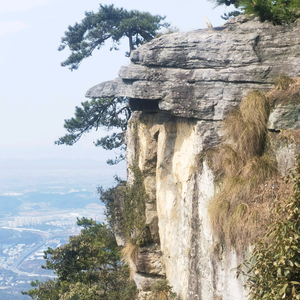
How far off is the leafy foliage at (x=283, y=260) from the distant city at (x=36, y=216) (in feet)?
163

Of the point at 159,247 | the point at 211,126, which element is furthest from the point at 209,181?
the point at 159,247

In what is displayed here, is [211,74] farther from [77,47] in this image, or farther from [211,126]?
[77,47]

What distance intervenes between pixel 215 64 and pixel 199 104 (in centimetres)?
106

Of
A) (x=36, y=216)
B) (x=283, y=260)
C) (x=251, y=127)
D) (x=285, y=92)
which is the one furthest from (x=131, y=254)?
(x=36, y=216)

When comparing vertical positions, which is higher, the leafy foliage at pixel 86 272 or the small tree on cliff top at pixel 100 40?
the small tree on cliff top at pixel 100 40

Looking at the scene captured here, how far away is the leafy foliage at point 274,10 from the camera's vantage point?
10.6 m

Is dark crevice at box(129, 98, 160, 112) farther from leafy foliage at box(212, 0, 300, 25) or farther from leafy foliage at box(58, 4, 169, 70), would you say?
leafy foliage at box(58, 4, 169, 70)

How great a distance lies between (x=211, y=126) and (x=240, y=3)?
326 cm

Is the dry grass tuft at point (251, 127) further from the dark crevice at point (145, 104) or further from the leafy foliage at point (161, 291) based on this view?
the leafy foliage at point (161, 291)

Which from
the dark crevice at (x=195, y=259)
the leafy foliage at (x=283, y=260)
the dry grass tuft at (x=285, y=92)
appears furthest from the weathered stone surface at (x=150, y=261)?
the leafy foliage at (x=283, y=260)

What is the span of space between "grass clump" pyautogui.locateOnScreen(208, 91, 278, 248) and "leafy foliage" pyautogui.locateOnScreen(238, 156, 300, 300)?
1320 millimetres

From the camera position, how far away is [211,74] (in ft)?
35.3

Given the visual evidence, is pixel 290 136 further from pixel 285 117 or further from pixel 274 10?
pixel 274 10

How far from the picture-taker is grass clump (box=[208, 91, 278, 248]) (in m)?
8.91
